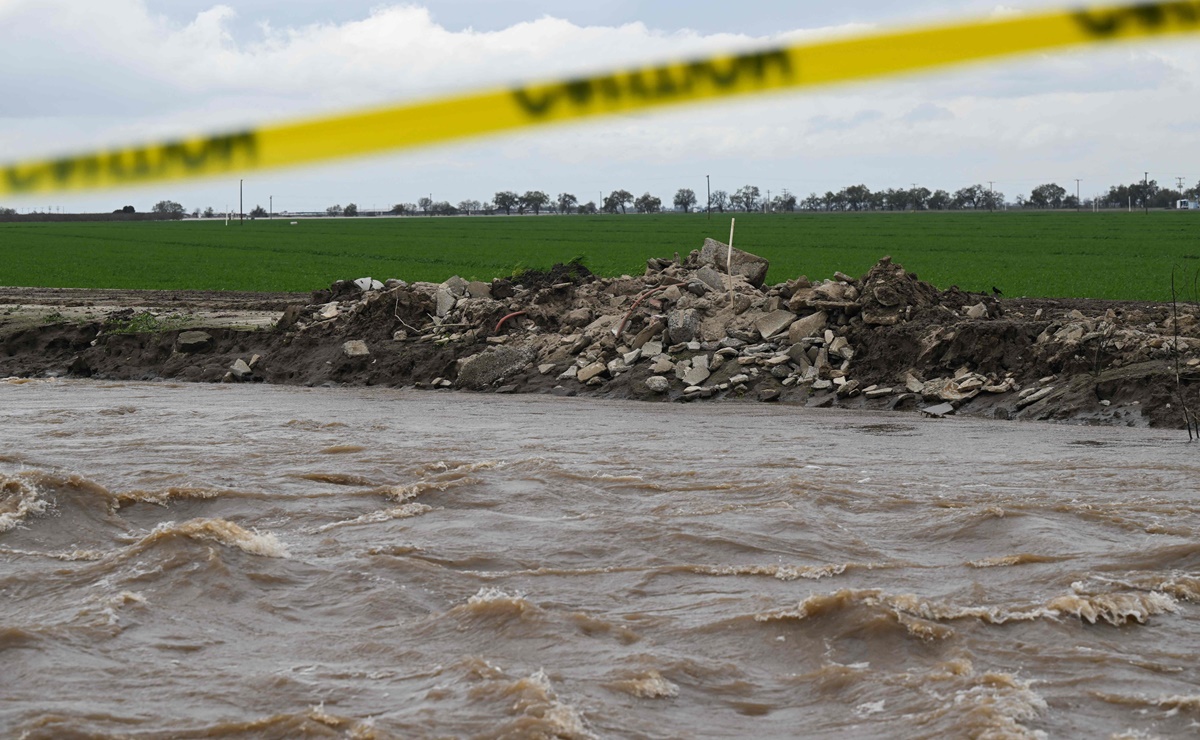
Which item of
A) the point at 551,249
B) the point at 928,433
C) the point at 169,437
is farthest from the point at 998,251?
the point at 169,437

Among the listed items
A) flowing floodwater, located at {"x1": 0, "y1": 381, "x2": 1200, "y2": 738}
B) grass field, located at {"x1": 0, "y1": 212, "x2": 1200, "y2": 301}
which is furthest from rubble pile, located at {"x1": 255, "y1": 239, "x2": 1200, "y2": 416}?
flowing floodwater, located at {"x1": 0, "y1": 381, "x2": 1200, "y2": 738}

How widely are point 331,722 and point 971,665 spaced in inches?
99.2

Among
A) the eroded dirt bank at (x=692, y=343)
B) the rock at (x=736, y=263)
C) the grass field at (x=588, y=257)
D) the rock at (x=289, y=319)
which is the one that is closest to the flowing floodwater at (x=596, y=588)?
the eroded dirt bank at (x=692, y=343)

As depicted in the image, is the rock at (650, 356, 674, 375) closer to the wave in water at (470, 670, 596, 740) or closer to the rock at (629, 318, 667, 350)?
the rock at (629, 318, 667, 350)

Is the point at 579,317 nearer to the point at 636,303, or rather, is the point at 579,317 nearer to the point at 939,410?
the point at 636,303

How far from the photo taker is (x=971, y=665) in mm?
4707

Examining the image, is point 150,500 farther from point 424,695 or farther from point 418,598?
point 424,695

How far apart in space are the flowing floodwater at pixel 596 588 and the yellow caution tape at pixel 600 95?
2226mm

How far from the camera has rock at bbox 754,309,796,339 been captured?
15.6m

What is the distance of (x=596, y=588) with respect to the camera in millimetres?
5973

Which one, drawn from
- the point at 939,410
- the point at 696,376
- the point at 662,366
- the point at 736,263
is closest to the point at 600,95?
the point at 939,410

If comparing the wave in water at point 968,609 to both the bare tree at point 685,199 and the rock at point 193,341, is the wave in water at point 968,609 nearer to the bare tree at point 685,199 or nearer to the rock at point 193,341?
the rock at point 193,341

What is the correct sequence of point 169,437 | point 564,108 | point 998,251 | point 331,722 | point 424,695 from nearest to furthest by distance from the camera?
point 564,108, point 331,722, point 424,695, point 169,437, point 998,251

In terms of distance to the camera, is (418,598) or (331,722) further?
(418,598)
